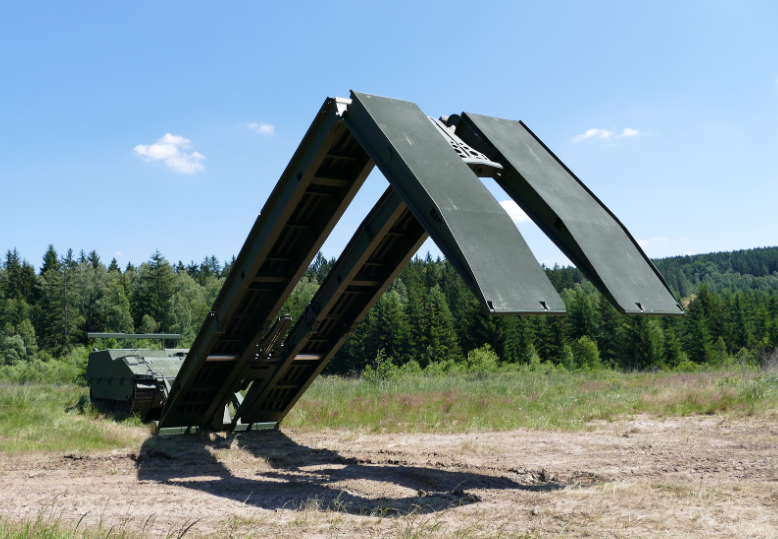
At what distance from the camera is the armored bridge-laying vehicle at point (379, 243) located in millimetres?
5266

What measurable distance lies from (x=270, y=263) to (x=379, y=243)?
166cm

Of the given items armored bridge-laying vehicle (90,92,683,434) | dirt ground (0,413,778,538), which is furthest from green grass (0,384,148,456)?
armored bridge-laying vehicle (90,92,683,434)

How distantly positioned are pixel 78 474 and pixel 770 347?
6340 centimetres

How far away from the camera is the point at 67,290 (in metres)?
62.4

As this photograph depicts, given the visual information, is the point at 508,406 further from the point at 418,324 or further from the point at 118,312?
the point at 118,312

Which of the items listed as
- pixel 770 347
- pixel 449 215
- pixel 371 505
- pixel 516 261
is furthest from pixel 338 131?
pixel 770 347

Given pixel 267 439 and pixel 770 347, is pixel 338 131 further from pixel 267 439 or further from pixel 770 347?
pixel 770 347

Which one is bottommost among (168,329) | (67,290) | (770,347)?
(770,347)

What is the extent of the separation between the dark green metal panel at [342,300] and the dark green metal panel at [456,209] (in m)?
1.10

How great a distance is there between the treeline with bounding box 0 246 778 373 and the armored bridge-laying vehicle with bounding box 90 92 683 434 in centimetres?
4027

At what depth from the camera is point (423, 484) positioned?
6504 mm

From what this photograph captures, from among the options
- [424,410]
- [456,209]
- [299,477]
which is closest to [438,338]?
[424,410]

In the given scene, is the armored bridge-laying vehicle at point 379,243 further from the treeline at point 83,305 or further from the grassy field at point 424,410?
the treeline at point 83,305

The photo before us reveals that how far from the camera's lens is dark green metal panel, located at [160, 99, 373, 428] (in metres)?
7.15
